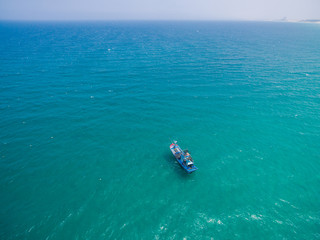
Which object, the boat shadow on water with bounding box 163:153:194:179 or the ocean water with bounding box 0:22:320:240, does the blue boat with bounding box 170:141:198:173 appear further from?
the ocean water with bounding box 0:22:320:240

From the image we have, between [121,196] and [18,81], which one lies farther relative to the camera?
[18,81]

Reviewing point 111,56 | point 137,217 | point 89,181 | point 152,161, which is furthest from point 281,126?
point 111,56

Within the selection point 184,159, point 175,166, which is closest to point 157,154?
point 175,166

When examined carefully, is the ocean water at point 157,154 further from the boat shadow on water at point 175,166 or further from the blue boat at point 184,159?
the blue boat at point 184,159

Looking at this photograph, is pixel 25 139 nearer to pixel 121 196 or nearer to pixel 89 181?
pixel 89 181

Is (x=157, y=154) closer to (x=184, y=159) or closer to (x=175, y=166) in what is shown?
(x=175, y=166)
